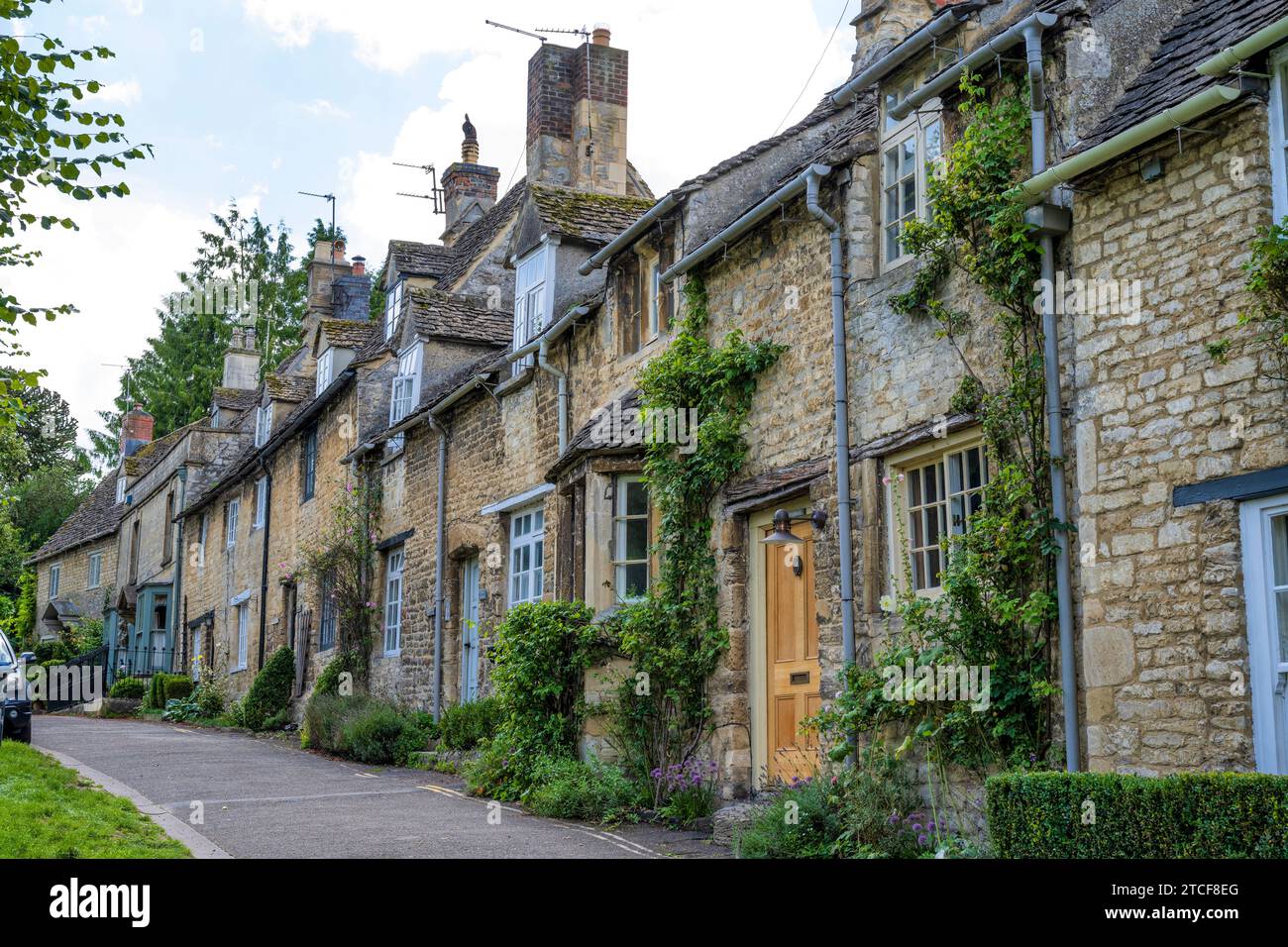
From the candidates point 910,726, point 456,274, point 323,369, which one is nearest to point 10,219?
point 910,726

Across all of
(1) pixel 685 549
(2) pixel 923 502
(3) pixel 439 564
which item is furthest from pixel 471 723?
(2) pixel 923 502

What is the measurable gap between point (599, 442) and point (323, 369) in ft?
44.5

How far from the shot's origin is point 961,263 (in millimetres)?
9617

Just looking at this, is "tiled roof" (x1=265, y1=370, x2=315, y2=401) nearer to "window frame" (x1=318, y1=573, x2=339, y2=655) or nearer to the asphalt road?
"window frame" (x1=318, y1=573, x2=339, y2=655)

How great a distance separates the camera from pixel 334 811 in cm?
1198

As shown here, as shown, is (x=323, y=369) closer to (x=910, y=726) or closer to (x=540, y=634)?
(x=540, y=634)

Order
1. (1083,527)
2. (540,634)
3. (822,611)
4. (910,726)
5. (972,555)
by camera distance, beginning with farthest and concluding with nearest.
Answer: (540,634) → (822,611) → (910,726) → (972,555) → (1083,527)

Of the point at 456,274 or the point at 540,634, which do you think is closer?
the point at 540,634

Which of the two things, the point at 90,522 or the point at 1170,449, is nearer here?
the point at 1170,449

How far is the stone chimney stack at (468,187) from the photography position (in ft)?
89.9

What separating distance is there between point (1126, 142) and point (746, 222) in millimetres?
4346

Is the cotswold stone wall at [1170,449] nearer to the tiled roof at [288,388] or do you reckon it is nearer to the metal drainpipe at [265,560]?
the metal drainpipe at [265,560]

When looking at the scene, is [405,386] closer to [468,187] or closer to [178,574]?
[468,187]

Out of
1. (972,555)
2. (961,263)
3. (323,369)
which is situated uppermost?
(323,369)
